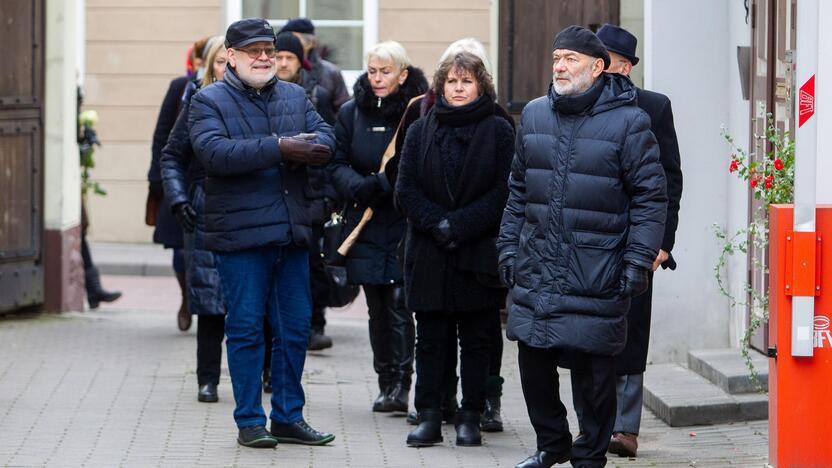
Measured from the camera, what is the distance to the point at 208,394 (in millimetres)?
8891

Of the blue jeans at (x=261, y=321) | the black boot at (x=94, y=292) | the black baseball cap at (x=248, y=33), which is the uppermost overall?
the black baseball cap at (x=248, y=33)

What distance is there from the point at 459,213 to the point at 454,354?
0.72 meters

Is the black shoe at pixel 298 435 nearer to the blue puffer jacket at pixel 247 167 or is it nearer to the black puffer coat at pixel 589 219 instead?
the blue puffer jacket at pixel 247 167

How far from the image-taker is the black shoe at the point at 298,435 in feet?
25.5

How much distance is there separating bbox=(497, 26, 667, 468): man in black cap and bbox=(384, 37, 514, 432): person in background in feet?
3.59

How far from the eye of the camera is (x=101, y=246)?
1814cm

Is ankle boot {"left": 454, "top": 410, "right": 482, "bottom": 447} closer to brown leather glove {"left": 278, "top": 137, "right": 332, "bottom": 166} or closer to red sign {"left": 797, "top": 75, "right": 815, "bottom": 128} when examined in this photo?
brown leather glove {"left": 278, "top": 137, "right": 332, "bottom": 166}

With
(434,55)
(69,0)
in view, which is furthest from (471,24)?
(69,0)

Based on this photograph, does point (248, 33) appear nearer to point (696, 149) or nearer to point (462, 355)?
point (462, 355)

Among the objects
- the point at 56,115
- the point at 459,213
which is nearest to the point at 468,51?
the point at 459,213

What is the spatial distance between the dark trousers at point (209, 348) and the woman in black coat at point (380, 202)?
802 mm

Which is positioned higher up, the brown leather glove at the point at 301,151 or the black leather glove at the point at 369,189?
the brown leather glove at the point at 301,151

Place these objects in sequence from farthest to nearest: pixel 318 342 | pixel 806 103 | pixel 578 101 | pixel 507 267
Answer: pixel 318 342 → pixel 507 267 → pixel 578 101 → pixel 806 103

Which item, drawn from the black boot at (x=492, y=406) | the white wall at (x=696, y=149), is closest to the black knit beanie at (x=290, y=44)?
the white wall at (x=696, y=149)
